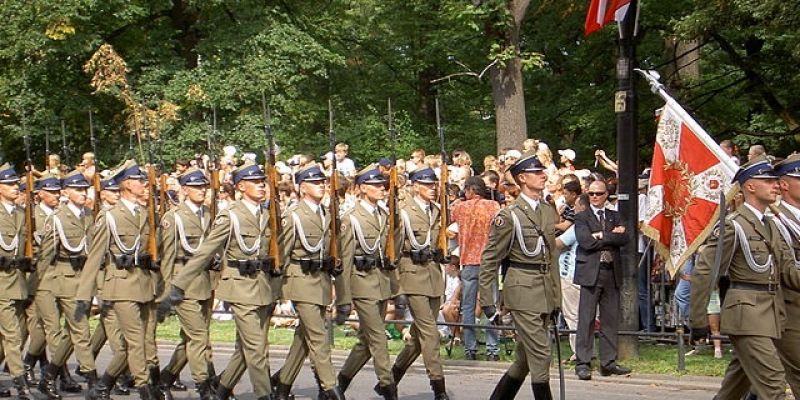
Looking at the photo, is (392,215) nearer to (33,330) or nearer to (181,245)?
(181,245)

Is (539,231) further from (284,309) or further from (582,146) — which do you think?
(582,146)

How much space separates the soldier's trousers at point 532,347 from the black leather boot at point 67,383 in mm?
5423

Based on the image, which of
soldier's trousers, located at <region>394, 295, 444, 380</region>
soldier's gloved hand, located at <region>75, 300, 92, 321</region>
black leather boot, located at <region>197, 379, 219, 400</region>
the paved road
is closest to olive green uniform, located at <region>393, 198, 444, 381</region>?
soldier's trousers, located at <region>394, 295, 444, 380</region>

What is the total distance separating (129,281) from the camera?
12.9 metres

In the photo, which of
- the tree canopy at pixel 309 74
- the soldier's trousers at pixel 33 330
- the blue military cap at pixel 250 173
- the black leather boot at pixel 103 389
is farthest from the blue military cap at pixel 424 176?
the tree canopy at pixel 309 74

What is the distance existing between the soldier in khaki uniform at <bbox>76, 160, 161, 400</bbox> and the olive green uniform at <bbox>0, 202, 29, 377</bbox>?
97 cm

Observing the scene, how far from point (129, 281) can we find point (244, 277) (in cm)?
157

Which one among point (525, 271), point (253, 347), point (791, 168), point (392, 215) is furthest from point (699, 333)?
point (392, 215)

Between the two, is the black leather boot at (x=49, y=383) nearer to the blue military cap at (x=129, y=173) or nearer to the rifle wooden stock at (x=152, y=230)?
the rifle wooden stock at (x=152, y=230)

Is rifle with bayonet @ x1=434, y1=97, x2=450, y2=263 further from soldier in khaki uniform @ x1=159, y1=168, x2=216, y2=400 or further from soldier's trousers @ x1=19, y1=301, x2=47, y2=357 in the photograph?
soldier's trousers @ x1=19, y1=301, x2=47, y2=357

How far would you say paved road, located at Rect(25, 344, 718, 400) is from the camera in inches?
531

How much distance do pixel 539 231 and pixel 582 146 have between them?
1786cm

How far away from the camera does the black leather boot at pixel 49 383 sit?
13805mm

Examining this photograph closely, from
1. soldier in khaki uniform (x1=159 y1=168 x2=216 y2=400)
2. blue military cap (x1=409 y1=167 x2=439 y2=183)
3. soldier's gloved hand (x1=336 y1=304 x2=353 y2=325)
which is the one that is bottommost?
soldier's gloved hand (x1=336 y1=304 x2=353 y2=325)
